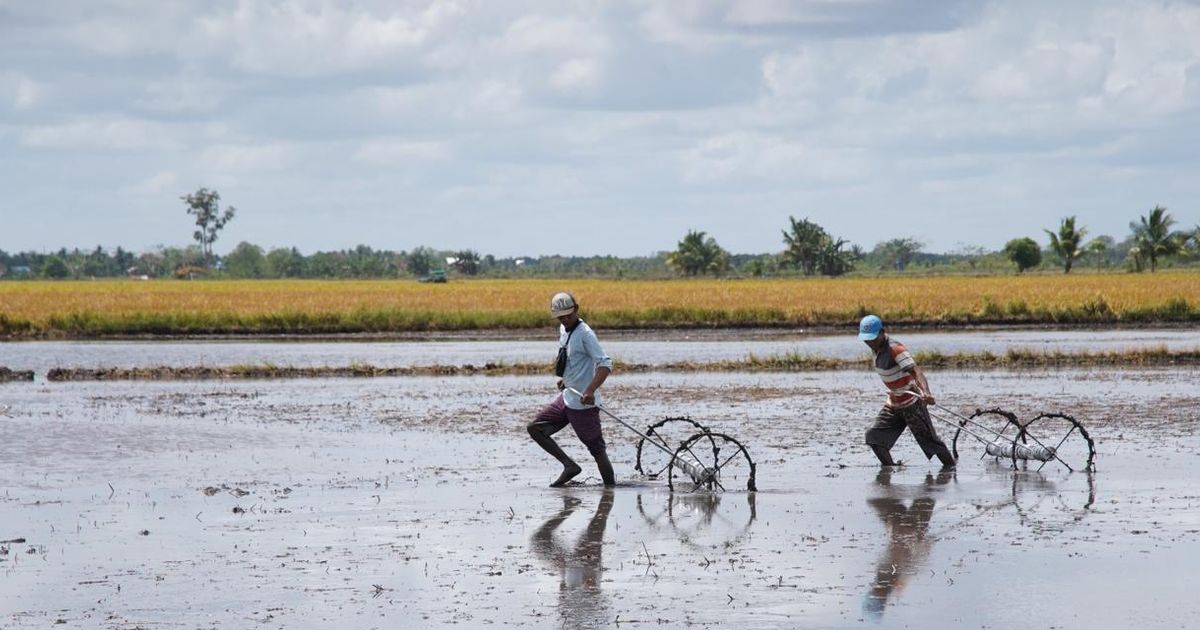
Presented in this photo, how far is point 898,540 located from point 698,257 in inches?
4640

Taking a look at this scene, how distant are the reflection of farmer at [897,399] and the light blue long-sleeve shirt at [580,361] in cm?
257

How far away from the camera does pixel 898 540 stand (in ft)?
34.0

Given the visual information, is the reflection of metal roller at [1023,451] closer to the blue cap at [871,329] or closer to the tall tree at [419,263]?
the blue cap at [871,329]

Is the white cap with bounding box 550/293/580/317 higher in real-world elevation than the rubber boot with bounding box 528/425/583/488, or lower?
higher

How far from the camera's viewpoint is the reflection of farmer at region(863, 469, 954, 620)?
868cm

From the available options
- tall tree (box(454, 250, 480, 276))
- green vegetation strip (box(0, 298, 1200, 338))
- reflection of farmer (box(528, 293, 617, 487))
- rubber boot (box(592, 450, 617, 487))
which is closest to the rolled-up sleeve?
reflection of farmer (box(528, 293, 617, 487))

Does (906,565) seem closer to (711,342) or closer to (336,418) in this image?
(336,418)

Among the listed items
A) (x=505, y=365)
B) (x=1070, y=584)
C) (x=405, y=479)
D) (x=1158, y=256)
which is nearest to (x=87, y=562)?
(x=405, y=479)

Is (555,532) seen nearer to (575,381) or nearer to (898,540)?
(575,381)

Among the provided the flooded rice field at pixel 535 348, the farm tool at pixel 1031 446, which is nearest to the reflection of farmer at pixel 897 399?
the farm tool at pixel 1031 446

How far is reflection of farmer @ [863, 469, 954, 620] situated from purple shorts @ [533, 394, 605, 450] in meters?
2.36

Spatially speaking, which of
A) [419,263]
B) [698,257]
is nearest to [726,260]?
[698,257]

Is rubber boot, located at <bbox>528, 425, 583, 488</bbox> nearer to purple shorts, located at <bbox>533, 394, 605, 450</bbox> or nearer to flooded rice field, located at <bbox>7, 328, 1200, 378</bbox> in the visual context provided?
purple shorts, located at <bbox>533, 394, 605, 450</bbox>

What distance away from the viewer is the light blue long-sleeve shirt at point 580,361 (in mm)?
12367
